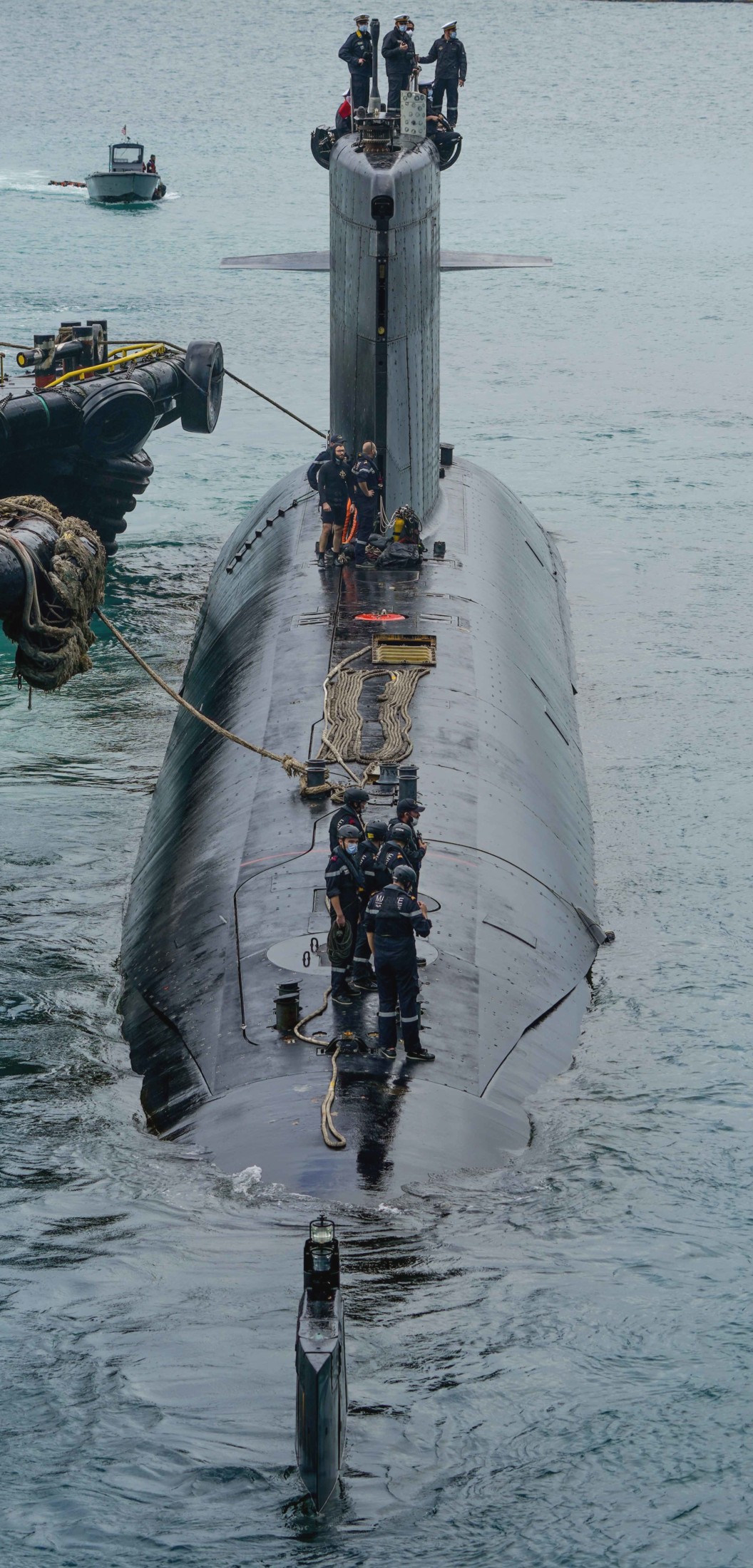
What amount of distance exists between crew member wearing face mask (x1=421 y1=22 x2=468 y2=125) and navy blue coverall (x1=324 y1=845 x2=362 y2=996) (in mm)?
14919

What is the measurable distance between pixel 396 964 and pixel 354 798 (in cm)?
155

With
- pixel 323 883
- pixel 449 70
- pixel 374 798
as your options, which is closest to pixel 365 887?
pixel 323 883

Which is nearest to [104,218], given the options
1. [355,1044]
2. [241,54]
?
[241,54]

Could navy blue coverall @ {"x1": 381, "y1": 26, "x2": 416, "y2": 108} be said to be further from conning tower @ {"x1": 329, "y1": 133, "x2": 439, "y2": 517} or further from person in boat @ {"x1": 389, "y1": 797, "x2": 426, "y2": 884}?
person in boat @ {"x1": 389, "y1": 797, "x2": 426, "y2": 884}

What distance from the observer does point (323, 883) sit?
45.7 ft

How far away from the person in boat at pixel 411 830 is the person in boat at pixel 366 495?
27.2 ft

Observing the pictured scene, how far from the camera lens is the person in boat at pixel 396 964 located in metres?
11.6

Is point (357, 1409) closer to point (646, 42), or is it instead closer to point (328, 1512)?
point (328, 1512)

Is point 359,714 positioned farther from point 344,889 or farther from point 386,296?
point 386,296

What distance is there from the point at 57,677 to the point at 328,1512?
7.11 m

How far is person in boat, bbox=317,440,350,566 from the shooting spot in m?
20.8

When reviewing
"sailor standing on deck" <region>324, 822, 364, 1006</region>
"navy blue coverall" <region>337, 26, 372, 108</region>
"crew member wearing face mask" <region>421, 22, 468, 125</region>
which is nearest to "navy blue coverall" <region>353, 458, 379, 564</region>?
"navy blue coverall" <region>337, 26, 372, 108</region>

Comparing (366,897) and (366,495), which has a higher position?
(366,495)

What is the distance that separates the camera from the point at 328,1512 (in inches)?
343
